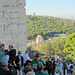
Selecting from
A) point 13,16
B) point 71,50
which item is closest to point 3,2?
point 13,16

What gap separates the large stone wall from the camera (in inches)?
339

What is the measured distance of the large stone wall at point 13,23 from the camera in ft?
28.3

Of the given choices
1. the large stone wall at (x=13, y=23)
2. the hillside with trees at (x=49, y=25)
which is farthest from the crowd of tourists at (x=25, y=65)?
the hillside with trees at (x=49, y=25)

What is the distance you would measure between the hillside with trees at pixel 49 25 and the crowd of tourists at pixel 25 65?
7755 centimetres

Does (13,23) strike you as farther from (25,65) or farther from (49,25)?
(49,25)

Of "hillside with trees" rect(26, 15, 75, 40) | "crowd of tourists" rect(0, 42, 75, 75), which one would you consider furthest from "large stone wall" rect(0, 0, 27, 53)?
"hillside with trees" rect(26, 15, 75, 40)

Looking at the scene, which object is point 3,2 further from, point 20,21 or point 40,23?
point 40,23

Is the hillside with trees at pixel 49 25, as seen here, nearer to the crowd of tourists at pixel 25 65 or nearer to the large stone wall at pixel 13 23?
the large stone wall at pixel 13 23

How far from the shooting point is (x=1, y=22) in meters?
8.59

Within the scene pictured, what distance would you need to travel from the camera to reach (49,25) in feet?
343

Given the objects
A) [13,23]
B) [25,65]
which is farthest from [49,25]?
[25,65]

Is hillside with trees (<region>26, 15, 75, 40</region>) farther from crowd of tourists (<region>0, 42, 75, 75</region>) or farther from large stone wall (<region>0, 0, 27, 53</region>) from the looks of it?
crowd of tourists (<region>0, 42, 75, 75</region>)

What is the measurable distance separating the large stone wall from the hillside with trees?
7523 cm

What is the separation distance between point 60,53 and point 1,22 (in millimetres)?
25217
